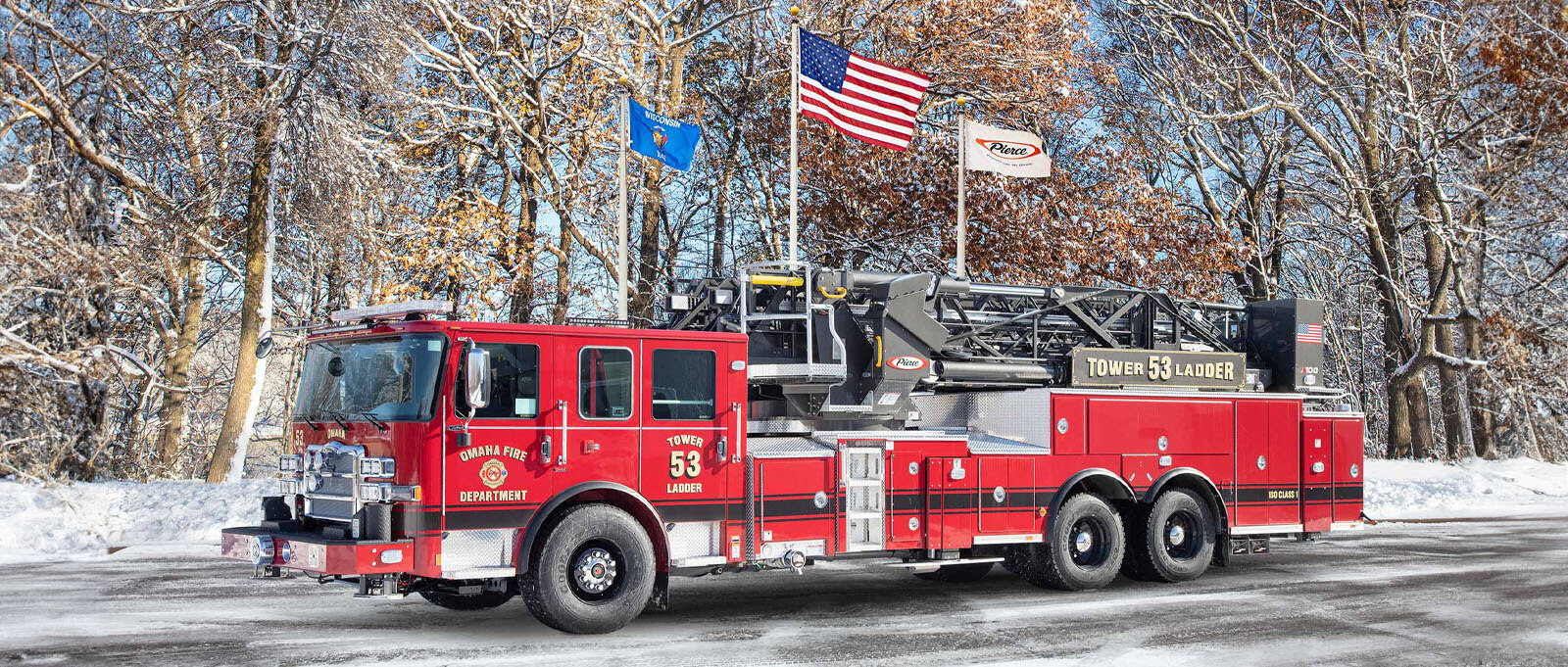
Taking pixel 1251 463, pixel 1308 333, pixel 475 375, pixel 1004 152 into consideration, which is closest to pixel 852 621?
pixel 475 375

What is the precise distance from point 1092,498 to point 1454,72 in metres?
19.8

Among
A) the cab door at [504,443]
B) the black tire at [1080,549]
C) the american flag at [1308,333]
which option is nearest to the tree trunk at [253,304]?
the cab door at [504,443]

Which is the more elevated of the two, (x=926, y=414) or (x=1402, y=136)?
(x=1402, y=136)

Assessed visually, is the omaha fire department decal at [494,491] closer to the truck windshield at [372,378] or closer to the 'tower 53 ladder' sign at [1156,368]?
the truck windshield at [372,378]

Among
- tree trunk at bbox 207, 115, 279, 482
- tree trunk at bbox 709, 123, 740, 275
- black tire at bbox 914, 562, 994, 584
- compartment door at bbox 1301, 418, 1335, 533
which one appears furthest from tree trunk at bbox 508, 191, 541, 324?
compartment door at bbox 1301, 418, 1335, 533

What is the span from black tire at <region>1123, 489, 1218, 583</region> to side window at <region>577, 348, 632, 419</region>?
232 inches

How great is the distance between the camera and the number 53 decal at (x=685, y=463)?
33.9 ft

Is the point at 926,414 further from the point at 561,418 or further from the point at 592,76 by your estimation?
the point at 592,76

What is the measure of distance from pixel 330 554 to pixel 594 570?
6.25 feet

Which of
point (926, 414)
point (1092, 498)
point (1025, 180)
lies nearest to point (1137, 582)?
point (1092, 498)

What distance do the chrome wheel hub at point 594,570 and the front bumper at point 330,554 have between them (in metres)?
1.26

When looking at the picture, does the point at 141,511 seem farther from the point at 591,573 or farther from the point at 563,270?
the point at 563,270

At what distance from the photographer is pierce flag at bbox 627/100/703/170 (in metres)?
19.5

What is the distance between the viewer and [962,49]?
27172 millimetres
